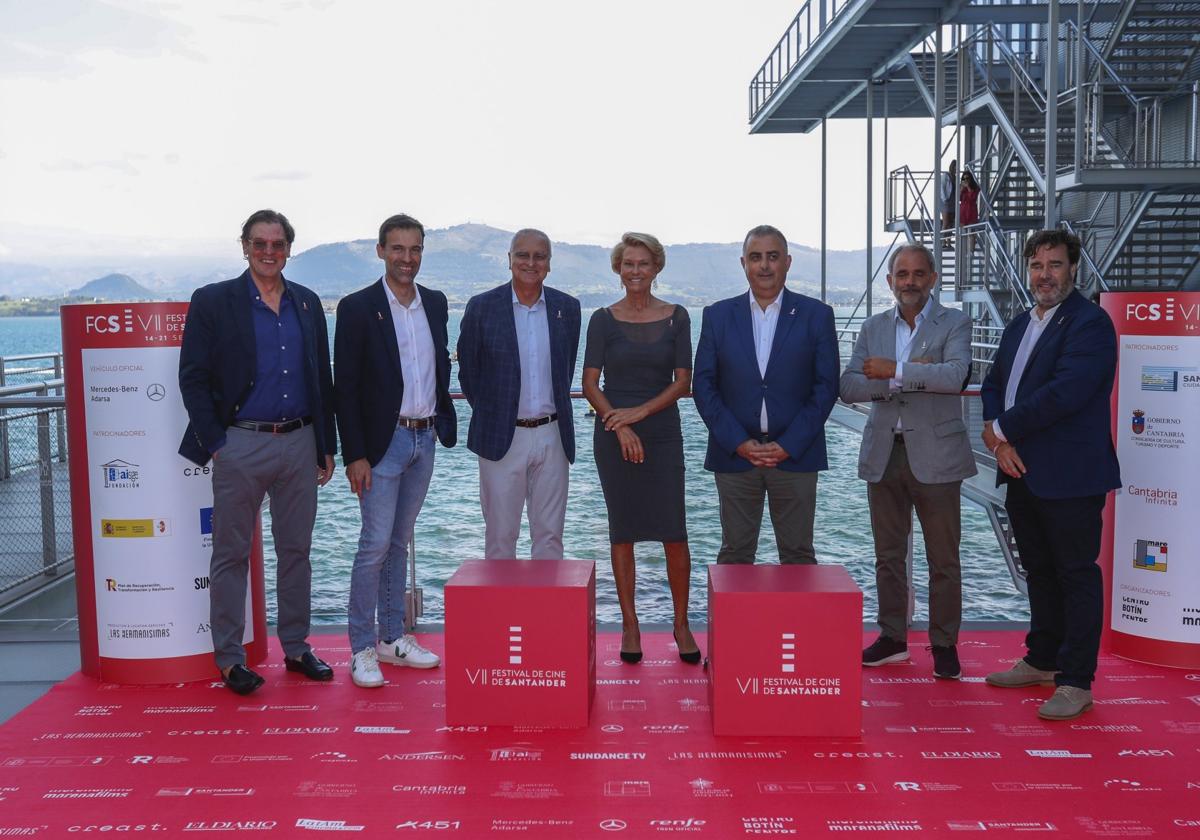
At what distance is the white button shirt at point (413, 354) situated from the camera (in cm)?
431

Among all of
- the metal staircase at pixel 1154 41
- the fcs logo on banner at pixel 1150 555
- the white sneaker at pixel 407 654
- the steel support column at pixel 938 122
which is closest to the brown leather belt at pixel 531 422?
the white sneaker at pixel 407 654

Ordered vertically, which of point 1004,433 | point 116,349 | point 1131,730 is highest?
point 116,349

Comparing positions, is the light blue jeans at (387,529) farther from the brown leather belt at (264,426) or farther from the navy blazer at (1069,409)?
the navy blazer at (1069,409)

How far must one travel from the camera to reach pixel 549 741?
147 inches

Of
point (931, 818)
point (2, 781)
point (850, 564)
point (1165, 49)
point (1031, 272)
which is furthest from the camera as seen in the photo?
point (850, 564)

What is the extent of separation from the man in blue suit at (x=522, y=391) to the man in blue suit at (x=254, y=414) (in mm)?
609

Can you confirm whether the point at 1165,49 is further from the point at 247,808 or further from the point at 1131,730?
the point at 247,808

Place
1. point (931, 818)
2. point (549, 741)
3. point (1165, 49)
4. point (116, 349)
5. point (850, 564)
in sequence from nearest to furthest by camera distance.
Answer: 1. point (931, 818)
2. point (549, 741)
3. point (116, 349)
4. point (1165, 49)
5. point (850, 564)

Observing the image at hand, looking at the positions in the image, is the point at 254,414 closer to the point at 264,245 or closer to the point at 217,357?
the point at 217,357

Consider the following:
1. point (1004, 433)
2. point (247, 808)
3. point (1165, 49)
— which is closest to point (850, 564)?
point (1165, 49)

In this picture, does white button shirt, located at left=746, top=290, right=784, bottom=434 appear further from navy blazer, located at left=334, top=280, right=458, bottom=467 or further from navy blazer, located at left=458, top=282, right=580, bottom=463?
navy blazer, located at left=334, top=280, right=458, bottom=467

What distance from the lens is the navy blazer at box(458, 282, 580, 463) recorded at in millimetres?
4348

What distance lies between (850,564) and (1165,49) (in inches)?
347

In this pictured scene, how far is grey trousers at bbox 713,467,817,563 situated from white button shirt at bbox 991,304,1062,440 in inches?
30.4
